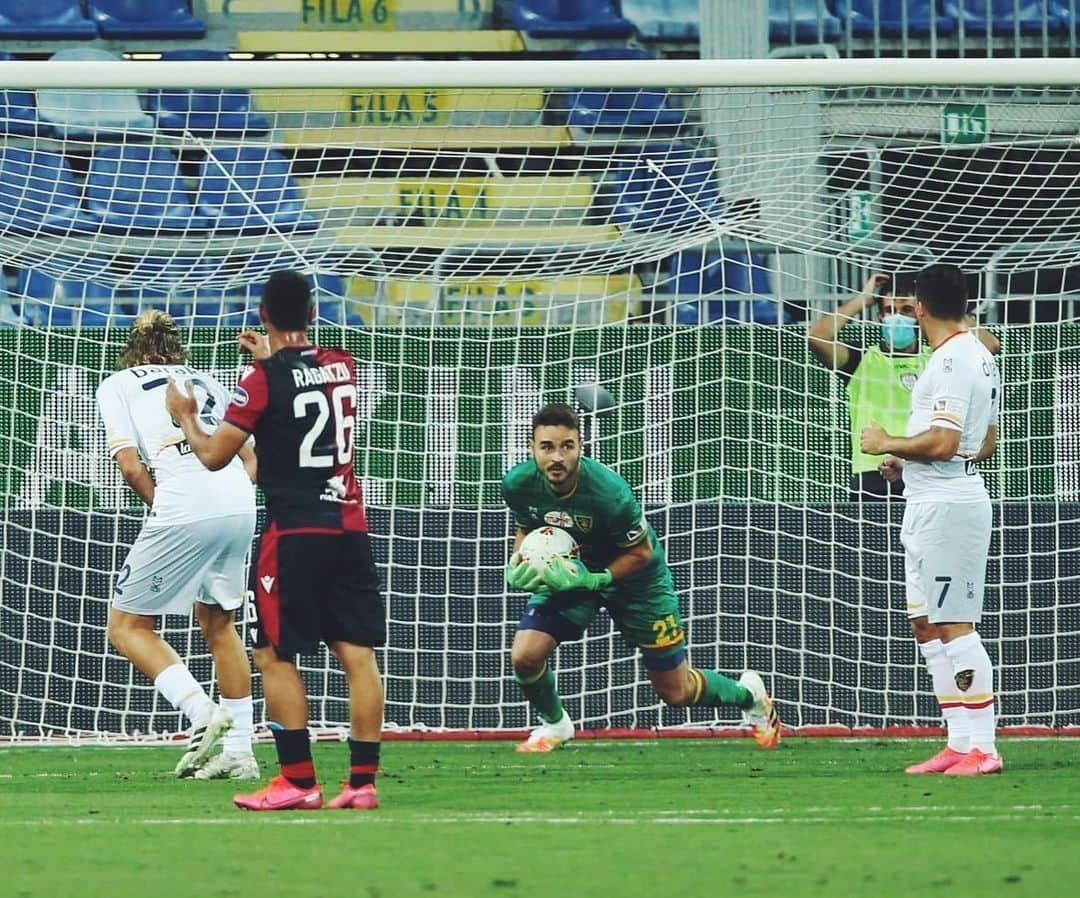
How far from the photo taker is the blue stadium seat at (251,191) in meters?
10.2

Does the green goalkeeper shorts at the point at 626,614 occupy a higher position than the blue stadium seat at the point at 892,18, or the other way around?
the blue stadium seat at the point at 892,18

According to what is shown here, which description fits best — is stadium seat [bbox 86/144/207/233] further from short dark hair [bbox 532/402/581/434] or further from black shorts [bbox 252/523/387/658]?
black shorts [bbox 252/523/387/658]

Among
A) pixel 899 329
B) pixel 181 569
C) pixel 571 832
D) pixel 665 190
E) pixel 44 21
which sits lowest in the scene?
pixel 571 832

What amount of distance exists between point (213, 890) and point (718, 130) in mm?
5827

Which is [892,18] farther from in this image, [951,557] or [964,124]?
[951,557]

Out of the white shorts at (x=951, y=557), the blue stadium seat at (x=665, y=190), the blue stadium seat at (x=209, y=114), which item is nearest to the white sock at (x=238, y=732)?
the blue stadium seat at (x=209, y=114)

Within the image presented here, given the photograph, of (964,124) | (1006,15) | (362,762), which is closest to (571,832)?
(362,762)

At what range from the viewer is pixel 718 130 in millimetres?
9734

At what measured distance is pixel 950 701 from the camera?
7.93m

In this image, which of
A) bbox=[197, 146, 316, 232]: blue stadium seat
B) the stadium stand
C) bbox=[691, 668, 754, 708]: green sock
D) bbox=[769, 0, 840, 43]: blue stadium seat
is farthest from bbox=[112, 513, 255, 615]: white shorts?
the stadium stand

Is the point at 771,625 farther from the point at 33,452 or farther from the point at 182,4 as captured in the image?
the point at 182,4

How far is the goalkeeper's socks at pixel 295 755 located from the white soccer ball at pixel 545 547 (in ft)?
7.49

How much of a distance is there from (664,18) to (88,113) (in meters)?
8.25

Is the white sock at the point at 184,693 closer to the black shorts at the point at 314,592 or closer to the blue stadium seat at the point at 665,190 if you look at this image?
the black shorts at the point at 314,592
